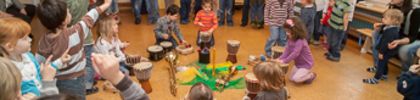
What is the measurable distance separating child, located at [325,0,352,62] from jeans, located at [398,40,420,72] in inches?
29.0

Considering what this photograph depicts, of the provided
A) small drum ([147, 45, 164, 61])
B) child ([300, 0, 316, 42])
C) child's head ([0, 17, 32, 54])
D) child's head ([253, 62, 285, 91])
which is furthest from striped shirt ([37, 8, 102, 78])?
child ([300, 0, 316, 42])

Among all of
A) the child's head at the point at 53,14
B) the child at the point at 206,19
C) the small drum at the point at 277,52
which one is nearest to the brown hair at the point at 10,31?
the child's head at the point at 53,14

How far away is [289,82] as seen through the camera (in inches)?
164

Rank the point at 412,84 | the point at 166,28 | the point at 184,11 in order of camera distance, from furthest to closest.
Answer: the point at 184,11 → the point at 166,28 → the point at 412,84

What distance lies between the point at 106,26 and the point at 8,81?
227 cm

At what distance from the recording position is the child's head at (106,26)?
12.0 ft

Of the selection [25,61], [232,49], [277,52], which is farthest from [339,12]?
[25,61]

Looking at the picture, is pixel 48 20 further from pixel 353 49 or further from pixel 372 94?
pixel 353 49

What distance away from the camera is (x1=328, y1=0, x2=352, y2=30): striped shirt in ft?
15.2

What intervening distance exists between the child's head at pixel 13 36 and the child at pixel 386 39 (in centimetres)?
341

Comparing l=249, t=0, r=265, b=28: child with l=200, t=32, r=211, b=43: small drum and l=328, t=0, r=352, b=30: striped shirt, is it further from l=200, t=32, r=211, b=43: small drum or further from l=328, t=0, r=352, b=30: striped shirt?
l=200, t=32, r=211, b=43: small drum

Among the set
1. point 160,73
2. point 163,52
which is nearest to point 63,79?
point 160,73

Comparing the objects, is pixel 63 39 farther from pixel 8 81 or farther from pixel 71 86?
pixel 8 81

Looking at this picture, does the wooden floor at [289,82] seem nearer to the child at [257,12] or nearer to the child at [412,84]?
the child at [257,12]
